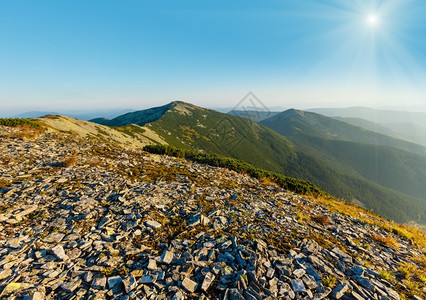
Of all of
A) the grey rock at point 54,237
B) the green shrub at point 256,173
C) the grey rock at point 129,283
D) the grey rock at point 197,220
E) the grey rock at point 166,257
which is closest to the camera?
the grey rock at point 129,283

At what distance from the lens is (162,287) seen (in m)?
4.84

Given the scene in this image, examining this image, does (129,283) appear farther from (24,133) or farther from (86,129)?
(86,129)

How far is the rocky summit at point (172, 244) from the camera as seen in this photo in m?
4.94

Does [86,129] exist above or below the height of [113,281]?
above

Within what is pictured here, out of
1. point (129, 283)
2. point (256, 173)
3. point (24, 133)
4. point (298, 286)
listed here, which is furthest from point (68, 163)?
point (256, 173)

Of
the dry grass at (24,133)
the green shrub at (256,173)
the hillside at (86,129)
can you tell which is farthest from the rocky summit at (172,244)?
the hillside at (86,129)

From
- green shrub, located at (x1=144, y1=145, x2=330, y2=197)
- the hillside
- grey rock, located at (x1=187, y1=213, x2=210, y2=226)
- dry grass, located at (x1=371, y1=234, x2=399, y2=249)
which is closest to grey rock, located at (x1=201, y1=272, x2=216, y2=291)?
grey rock, located at (x1=187, y1=213, x2=210, y2=226)

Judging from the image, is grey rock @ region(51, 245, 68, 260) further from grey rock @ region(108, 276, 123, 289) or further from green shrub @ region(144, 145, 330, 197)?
green shrub @ region(144, 145, 330, 197)

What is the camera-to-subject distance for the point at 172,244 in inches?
258

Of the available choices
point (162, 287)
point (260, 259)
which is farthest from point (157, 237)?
point (260, 259)

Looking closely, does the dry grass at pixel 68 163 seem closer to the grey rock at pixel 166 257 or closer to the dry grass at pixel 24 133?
the dry grass at pixel 24 133

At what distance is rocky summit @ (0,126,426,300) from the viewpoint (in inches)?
194

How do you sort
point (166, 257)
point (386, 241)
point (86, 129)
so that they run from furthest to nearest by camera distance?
point (86, 129) < point (386, 241) < point (166, 257)

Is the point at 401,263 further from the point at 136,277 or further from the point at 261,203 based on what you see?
the point at 136,277
